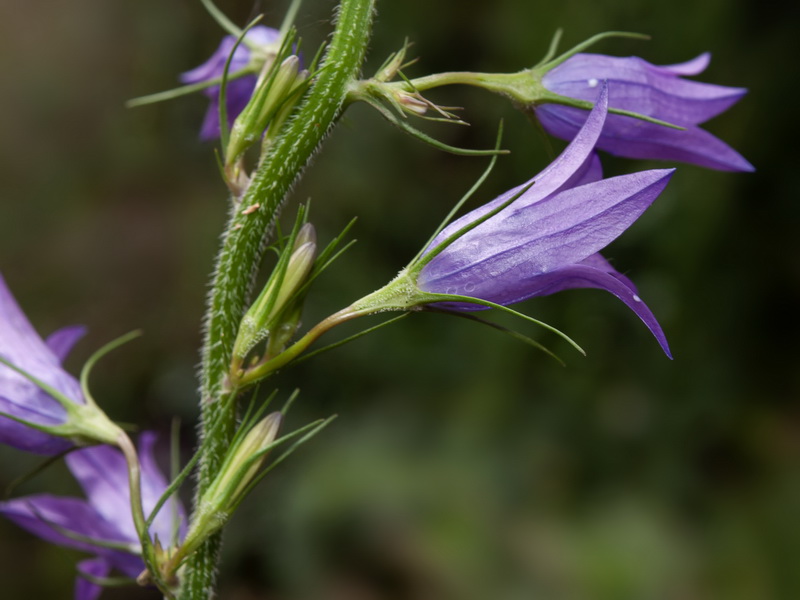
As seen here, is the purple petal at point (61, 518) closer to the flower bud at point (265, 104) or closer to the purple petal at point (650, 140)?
the flower bud at point (265, 104)

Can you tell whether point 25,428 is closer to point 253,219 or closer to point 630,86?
point 253,219

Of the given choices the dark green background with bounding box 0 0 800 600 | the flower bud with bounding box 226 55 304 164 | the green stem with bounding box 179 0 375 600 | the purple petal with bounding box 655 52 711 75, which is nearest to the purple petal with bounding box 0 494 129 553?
the green stem with bounding box 179 0 375 600

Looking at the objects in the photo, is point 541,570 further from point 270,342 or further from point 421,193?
point 270,342

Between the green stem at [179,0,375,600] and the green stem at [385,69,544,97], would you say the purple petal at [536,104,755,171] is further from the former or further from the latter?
the green stem at [179,0,375,600]

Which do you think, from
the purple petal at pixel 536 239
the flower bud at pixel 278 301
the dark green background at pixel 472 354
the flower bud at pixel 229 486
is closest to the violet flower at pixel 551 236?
the purple petal at pixel 536 239

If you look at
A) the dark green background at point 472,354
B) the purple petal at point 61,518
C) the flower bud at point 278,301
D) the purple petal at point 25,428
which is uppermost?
the flower bud at point 278,301
